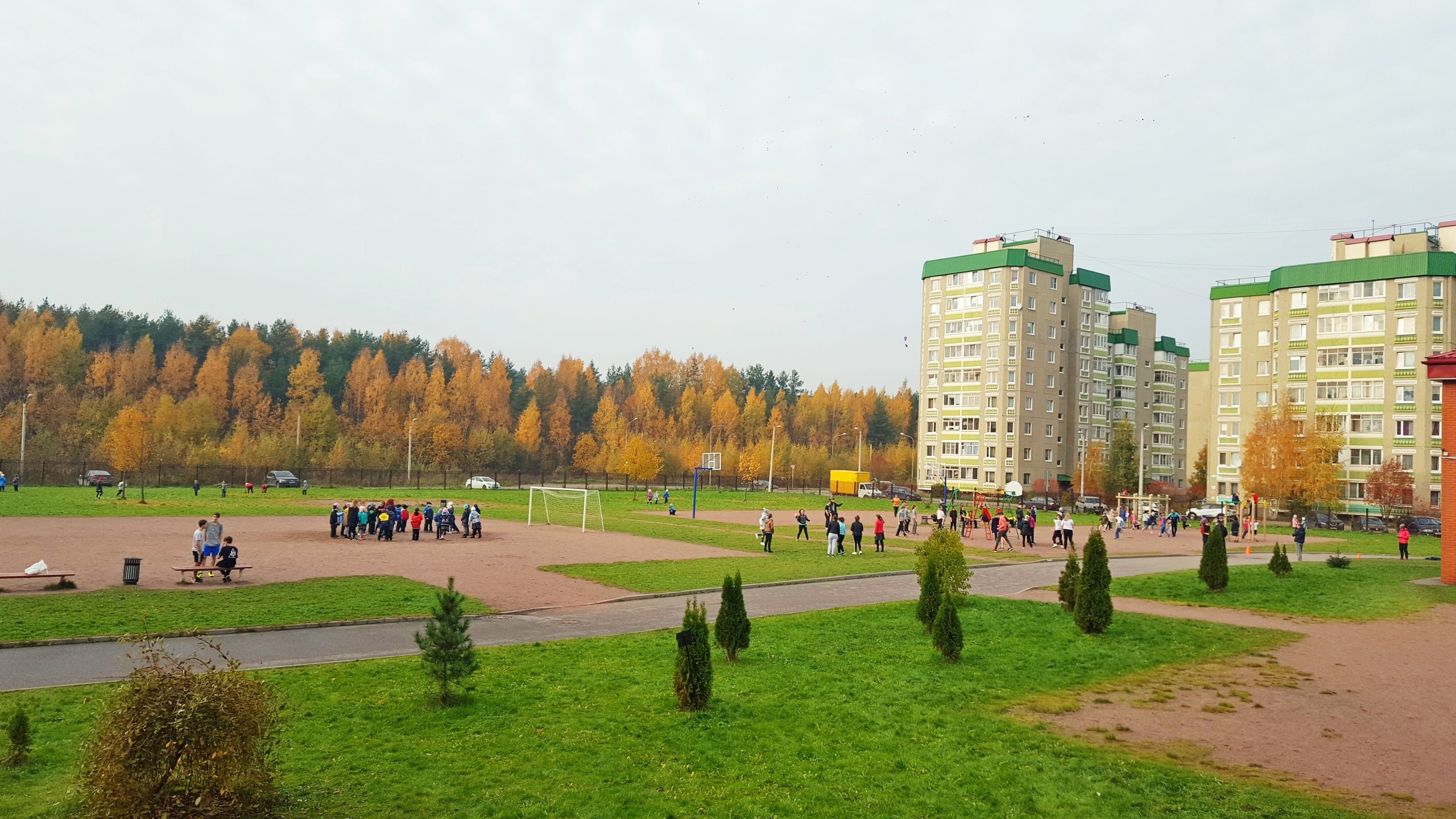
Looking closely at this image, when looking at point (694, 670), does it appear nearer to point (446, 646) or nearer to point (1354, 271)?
point (446, 646)

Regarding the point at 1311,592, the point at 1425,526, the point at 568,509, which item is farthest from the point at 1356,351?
the point at 568,509

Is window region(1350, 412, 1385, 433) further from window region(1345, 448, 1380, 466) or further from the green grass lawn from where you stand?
the green grass lawn

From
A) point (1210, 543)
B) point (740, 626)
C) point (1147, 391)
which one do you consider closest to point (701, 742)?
point (740, 626)

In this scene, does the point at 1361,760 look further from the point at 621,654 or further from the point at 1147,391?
the point at 1147,391

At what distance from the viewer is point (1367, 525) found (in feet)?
210

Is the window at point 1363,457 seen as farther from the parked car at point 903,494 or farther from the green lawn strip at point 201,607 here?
the green lawn strip at point 201,607

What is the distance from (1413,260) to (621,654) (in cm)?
8096

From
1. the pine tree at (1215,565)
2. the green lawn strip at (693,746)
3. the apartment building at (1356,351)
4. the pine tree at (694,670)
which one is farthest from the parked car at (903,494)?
the pine tree at (694,670)

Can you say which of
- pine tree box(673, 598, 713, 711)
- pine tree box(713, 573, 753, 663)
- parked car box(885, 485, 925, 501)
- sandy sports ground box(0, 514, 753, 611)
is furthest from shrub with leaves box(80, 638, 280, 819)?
parked car box(885, 485, 925, 501)

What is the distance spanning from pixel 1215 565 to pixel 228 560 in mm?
27266

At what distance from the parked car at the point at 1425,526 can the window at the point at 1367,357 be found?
Answer: 655 inches

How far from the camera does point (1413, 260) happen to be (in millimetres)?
71688

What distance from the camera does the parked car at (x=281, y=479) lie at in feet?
257

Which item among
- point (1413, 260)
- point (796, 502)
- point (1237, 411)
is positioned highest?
point (1413, 260)
